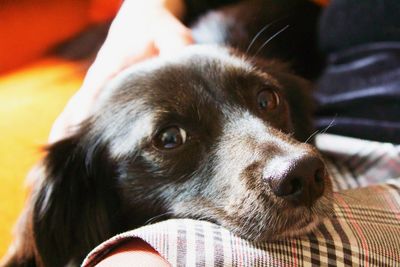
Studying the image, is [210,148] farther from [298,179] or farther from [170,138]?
[298,179]

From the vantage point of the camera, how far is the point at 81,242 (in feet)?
4.14

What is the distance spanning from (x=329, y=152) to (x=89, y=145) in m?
0.67

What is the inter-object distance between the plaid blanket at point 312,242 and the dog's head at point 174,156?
0.21 feet

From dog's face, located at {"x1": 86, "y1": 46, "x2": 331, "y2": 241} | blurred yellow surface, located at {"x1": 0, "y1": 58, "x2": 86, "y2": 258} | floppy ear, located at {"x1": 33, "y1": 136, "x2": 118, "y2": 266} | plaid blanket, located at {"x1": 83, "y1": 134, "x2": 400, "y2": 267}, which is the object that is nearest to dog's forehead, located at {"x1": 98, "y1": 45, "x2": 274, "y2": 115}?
dog's face, located at {"x1": 86, "y1": 46, "x2": 331, "y2": 241}

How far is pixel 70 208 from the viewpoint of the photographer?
128 cm

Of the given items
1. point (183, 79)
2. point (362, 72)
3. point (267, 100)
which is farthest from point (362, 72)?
point (183, 79)

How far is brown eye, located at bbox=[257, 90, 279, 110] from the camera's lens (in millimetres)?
1298

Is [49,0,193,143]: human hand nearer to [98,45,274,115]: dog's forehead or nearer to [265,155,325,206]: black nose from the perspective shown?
[98,45,274,115]: dog's forehead

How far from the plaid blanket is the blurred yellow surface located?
0.66m

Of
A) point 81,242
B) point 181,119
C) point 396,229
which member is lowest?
point 81,242

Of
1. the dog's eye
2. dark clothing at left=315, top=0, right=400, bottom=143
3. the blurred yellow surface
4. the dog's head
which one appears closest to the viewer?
the dog's head

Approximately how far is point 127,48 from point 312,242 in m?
0.86

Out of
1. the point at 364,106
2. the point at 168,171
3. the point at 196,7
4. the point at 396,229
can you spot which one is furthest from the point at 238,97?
the point at 196,7

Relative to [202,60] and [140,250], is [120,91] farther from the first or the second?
[140,250]
